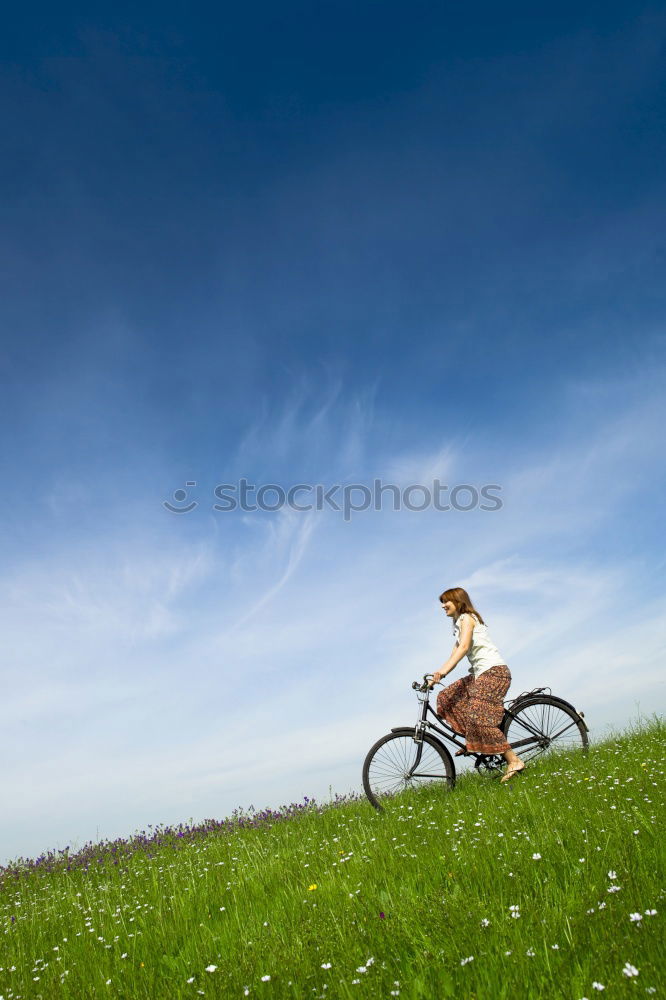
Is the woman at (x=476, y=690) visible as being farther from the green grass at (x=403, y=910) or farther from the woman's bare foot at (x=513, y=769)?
the green grass at (x=403, y=910)

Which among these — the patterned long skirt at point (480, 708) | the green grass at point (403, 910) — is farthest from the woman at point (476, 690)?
the green grass at point (403, 910)

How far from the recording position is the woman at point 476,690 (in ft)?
34.7

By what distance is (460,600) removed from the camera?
10.7 m

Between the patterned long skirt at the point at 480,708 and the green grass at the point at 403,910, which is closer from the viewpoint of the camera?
the green grass at the point at 403,910

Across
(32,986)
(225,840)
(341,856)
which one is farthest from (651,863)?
(225,840)

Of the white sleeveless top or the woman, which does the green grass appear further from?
the white sleeveless top

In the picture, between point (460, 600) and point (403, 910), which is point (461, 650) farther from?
point (403, 910)

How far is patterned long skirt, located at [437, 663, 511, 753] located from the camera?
1058cm

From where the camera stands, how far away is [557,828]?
6871 millimetres

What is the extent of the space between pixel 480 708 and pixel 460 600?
1.62 metres

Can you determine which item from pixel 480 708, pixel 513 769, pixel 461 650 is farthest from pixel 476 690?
pixel 513 769

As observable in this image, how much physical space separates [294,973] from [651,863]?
2.69 metres

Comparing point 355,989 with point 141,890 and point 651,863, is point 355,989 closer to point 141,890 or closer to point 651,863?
point 651,863

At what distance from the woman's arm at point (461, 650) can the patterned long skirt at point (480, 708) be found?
535mm
